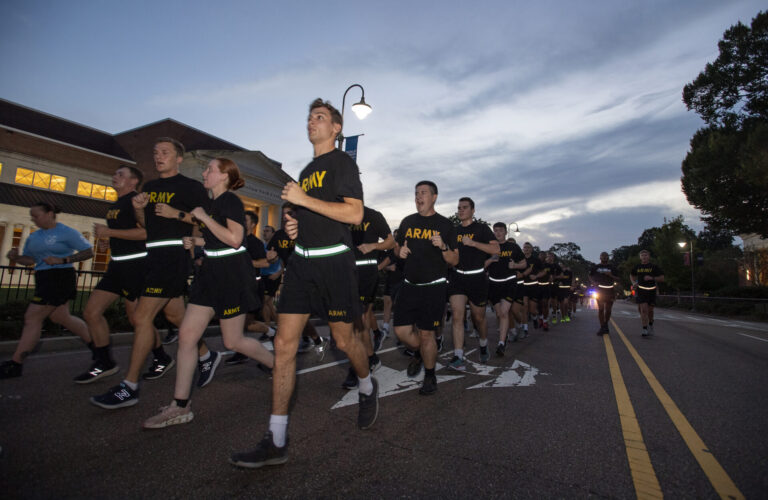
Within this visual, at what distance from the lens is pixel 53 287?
15.2 feet

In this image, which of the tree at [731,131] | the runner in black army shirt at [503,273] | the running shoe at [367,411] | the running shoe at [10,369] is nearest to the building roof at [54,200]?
the running shoe at [10,369]

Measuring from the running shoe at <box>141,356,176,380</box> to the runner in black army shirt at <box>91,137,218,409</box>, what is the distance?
43.9 inches

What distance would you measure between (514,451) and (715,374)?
468 cm

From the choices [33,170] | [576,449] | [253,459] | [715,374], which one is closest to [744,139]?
[715,374]

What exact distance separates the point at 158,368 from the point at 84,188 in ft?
84.9

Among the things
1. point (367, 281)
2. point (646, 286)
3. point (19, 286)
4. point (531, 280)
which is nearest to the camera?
point (367, 281)

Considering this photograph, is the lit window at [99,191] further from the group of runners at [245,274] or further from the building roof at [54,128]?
the group of runners at [245,274]

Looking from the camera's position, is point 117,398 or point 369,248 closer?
point 117,398

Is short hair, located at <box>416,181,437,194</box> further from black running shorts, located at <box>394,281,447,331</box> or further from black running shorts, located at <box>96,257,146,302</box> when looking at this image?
black running shorts, located at <box>96,257,146,302</box>

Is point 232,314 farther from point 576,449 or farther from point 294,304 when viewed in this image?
point 576,449

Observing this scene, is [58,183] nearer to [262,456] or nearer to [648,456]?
[262,456]

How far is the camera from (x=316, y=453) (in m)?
2.58

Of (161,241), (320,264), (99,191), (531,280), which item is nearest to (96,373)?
(161,241)

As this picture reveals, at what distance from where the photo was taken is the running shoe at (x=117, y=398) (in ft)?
10.7
